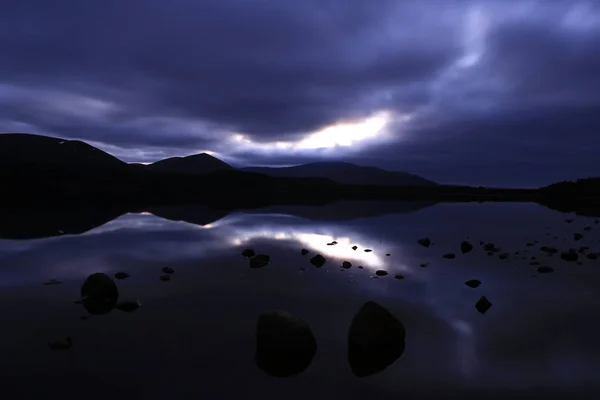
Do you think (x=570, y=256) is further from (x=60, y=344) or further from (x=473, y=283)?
(x=60, y=344)

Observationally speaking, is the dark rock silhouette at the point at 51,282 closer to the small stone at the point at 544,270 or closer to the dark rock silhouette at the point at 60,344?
the dark rock silhouette at the point at 60,344

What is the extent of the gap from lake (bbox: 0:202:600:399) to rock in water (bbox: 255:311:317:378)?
354mm

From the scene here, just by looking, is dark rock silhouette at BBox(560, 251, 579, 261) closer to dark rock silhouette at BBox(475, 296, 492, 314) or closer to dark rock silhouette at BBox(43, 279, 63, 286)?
dark rock silhouette at BBox(475, 296, 492, 314)

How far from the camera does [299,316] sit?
1289 centimetres

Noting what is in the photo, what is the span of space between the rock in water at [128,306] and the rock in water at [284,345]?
6494 mm

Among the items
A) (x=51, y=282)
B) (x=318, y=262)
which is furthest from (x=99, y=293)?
(x=318, y=262)

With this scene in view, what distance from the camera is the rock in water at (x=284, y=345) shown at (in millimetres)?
9461

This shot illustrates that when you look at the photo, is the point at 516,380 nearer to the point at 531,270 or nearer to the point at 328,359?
the point at 328,359

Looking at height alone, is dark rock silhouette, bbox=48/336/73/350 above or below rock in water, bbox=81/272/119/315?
below

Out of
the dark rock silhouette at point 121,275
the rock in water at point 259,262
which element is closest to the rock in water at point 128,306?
the dark rock silhouette at point 121,275

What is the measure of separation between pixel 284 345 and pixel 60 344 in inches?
275

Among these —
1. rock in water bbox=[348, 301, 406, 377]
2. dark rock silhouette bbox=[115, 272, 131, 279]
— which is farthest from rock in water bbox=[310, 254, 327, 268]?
dark rock silhouette bbox=[115, 272, 131, 279]

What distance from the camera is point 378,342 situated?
10.1 m

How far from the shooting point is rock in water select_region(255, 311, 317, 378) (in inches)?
372
